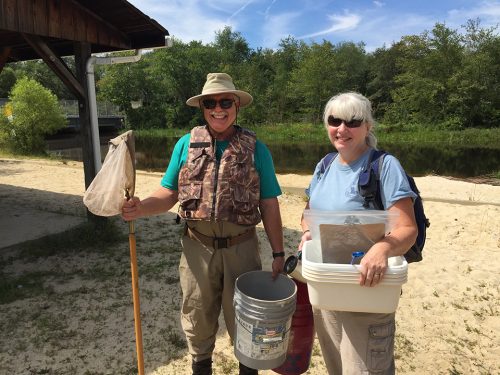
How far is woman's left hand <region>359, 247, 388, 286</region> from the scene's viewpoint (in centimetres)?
160

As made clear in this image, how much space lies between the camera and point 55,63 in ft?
16.7

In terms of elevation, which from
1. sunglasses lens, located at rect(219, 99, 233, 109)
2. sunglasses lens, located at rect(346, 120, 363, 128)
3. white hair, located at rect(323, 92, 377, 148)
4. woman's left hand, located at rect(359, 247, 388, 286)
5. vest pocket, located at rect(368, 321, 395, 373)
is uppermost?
sunglasses lens, located at rect(219, 99, 233, 109)

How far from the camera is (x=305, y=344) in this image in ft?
7.80

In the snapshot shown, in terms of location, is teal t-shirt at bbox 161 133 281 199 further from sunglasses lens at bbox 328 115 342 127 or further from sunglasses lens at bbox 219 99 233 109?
sunglasses lens at bbox 328 115 342 127

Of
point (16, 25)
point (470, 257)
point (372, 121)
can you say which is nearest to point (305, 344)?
point (372, 121)

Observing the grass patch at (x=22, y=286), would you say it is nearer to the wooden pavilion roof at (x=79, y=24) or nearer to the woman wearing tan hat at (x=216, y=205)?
the woman wearing tan hat at (x=216, y=205)

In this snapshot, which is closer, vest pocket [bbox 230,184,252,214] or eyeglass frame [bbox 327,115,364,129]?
eyeglass frame [bbox 327,115,364,129]

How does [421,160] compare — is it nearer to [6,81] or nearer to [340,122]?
[340,122]

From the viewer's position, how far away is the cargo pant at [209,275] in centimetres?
231

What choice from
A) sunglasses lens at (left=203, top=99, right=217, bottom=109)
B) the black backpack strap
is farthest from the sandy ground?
sunglasses lens at (left=203, top=99, right=217, bottom=109)

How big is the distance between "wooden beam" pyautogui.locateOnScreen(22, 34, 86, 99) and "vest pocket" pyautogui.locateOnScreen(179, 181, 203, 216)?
3.70m

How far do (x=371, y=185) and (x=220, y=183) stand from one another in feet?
2.79

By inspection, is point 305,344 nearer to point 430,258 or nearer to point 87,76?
point 430,258

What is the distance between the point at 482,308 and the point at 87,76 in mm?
5526
